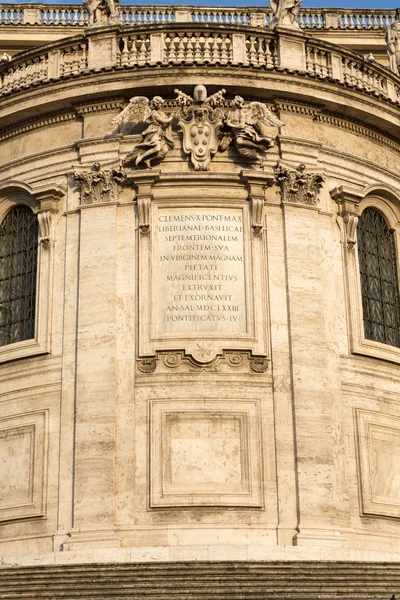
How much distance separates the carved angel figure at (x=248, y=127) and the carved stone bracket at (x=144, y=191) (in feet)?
5.25

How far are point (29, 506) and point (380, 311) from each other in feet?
27.6

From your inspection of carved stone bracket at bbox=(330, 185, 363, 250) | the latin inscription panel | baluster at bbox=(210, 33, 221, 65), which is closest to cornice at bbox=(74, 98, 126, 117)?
baluster at bbox=(210, 33, 221, 65)

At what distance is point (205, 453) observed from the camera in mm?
22641

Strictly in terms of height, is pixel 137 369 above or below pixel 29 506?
above

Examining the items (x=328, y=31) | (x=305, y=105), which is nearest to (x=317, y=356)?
(x=305, y=105)

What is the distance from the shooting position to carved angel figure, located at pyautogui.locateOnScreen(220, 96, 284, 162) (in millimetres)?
24609

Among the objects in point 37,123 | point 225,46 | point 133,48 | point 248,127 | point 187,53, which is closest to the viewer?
point 248,127

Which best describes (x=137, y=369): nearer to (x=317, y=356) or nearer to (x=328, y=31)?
(x=317, y=356)

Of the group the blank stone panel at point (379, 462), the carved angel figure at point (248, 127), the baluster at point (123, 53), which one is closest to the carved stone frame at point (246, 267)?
→ the carved angel figure at point (248, 127)

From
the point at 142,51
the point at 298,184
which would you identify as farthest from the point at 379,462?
the point at 142,51

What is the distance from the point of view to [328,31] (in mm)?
33938

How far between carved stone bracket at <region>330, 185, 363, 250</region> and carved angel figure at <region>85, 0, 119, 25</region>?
20.3 feet

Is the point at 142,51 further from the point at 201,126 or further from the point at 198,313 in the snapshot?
the point at 198,313

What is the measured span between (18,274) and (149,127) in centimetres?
424
